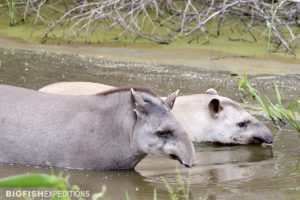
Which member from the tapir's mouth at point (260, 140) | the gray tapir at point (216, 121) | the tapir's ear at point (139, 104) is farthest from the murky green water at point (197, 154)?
the tapir's ear at point (139, 104)

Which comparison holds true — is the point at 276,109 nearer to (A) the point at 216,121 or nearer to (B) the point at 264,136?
(B) the point at 264,136

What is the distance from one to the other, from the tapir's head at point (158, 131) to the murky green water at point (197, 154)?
228mm

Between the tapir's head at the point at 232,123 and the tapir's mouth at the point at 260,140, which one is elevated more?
the tapir's head at the point at 232,123

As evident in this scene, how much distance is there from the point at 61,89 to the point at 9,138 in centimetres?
165

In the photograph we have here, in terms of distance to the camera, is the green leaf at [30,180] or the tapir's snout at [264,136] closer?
the green leaf at [30,180]

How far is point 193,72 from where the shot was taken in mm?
10492

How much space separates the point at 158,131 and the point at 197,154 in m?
1.35

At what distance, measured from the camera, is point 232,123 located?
7812 millimetres

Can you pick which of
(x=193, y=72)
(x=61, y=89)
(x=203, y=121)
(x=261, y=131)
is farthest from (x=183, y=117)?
(x=193, y=72)

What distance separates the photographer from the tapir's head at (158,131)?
570cm

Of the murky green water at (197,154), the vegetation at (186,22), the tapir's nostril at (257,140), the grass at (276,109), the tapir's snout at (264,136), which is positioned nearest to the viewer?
the murky green water at (197,154)

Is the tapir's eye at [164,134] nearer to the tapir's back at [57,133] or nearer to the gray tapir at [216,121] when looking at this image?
the tapir's back at [57,133]

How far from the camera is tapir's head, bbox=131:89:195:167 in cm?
570

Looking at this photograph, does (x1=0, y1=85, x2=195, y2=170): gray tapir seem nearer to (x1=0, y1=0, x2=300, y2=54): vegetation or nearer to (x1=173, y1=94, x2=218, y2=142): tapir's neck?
(x1=173, y1=94, x2=218, y2=142): tapir's neck
